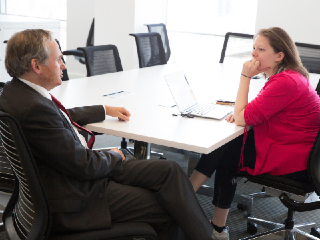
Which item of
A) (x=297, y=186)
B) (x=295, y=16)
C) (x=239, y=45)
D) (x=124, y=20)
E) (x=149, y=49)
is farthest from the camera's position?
(x=124, y=20)

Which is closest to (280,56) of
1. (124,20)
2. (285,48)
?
(285,48)

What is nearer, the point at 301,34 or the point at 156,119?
the point at 156,119

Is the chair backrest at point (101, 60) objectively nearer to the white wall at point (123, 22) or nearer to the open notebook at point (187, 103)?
the open notebook at point (187, 103)

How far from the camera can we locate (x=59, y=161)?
135 centimetres

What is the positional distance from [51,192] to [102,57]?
2.17 metres

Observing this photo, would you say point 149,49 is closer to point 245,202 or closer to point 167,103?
point 167,103

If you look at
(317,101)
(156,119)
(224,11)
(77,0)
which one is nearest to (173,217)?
(156,119)

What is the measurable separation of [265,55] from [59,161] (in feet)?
4.06

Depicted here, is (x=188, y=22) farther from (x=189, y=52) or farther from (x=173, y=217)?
(x=173, y=217)

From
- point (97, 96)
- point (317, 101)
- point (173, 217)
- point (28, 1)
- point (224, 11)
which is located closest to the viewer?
point (173, 217)

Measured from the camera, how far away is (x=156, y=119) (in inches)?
79.2

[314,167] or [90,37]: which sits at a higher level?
[90,37]

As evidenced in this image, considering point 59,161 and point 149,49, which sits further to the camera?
point 149,49

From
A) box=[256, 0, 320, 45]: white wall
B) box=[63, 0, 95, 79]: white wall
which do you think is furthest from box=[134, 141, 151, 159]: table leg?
box=[63, 0, 95, 79]: white wall
